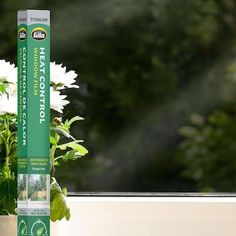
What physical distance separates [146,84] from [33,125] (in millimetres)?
614

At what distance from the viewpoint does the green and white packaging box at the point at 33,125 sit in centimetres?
140

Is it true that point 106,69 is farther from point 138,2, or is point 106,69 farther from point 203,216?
point 203,216

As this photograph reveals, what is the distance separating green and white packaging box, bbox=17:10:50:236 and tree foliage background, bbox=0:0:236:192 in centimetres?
47

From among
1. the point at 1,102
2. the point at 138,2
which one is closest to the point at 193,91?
the point at 138,2

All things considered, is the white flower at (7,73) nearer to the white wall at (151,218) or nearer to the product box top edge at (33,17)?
the product box top edge at (33,17)

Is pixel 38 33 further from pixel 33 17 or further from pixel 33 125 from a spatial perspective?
pixel 33 125

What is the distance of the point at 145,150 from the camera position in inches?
76.3

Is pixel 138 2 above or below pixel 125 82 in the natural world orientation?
above

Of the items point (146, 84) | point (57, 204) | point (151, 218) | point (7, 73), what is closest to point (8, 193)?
point (57, 204)

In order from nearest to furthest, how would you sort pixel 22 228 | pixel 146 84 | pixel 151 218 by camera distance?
1. pixel 22 228
2. pixel 151 218
3. pixel 146 84

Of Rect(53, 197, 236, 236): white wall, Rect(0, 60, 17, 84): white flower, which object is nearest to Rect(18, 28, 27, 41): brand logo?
Rect(0, 60, 17, 84): white flower

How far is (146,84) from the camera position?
6.46 feet

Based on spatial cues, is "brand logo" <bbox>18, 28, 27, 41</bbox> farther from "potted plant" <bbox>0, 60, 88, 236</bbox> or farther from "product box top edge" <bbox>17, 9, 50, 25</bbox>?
"potted plant" <bbox>0, 60, 88, 236</bbox>

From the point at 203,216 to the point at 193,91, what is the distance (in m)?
0.38
